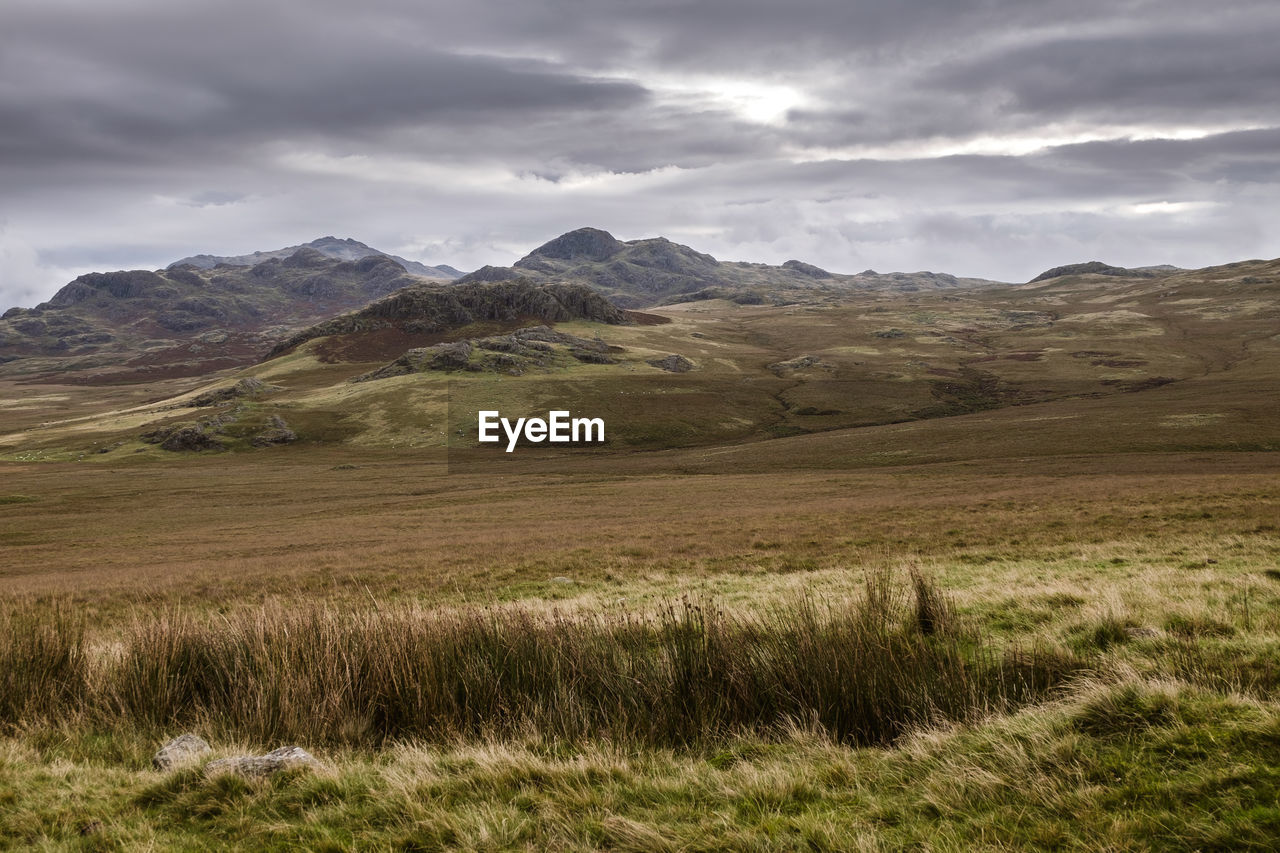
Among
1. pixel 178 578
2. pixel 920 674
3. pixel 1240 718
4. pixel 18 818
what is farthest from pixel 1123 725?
pixel 178 578

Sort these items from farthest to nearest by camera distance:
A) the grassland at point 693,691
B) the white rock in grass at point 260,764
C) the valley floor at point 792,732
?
1. the white rock in grass at point 260,764
2. the grassland at point 693,691
3. the valley floor at point 792,732

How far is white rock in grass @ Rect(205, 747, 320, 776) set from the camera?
7439mm

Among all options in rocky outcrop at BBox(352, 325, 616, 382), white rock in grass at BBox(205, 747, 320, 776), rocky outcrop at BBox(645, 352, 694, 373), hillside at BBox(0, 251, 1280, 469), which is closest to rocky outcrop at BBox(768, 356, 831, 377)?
hillside at BBox(0, 251, 1280, 469)

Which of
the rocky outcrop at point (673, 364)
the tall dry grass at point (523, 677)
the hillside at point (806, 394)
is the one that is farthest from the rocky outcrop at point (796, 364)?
the tall dry grass at point (523, 677)

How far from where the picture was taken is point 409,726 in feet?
30.9

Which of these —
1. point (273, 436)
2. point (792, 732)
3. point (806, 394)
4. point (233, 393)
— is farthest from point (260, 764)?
point (233, 393)

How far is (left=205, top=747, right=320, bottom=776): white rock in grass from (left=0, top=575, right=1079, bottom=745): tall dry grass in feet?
3.96

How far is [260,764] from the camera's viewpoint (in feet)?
24.8

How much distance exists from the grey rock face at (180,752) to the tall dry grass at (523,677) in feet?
1.92

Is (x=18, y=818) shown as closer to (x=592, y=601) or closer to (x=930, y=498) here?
(x=592, y=601)

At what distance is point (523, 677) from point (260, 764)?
3.62 meters

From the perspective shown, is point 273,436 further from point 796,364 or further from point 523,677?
point 523,677

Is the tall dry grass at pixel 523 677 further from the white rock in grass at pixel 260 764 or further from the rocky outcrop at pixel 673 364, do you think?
the rocky outcrop at pixel 673 364

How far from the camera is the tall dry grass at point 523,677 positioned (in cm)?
879
